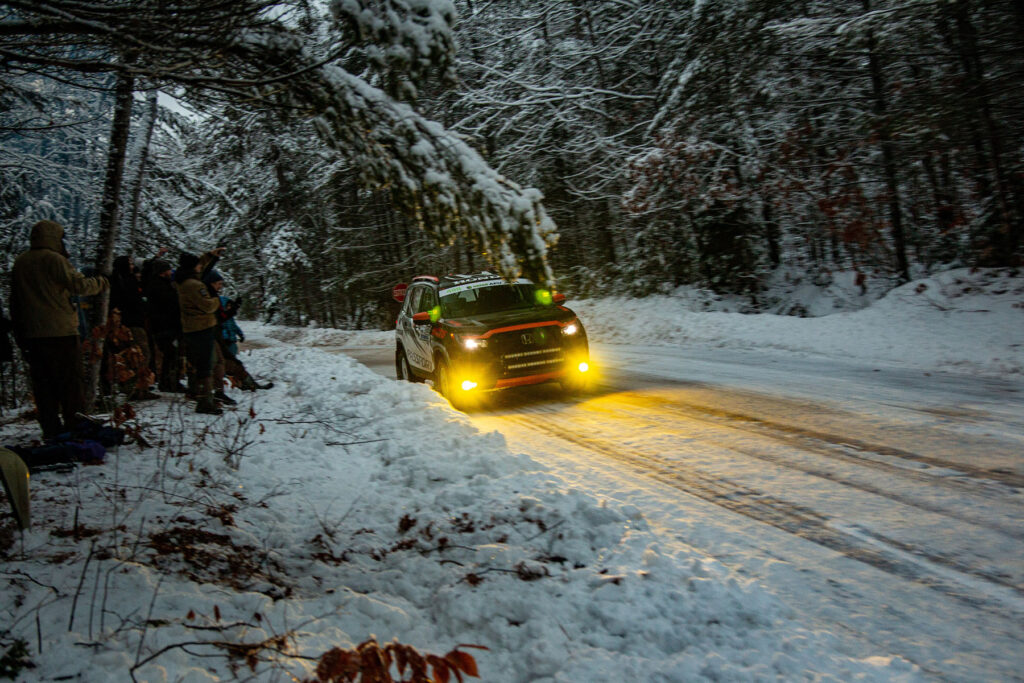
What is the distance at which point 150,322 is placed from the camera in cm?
971

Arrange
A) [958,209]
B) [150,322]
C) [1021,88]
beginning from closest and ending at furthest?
[150,322] → [1021,88] → [958,209]

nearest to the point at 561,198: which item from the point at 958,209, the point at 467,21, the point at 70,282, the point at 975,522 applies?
the point at 467,21

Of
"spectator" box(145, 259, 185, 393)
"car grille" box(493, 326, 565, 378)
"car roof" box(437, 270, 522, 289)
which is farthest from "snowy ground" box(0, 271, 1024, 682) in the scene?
"car roof" box(437, 270, 522, 289)

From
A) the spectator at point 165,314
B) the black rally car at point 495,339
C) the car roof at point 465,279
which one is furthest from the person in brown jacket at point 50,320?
the car roof at point 465,279

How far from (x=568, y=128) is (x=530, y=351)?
13.3 meters

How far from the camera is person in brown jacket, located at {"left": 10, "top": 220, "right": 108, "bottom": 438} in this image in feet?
20.1

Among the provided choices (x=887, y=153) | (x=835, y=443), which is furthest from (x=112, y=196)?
(x=887, y=153)

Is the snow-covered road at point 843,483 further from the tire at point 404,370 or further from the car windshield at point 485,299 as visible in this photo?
the tire at point 404,370

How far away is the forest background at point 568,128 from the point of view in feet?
13.6

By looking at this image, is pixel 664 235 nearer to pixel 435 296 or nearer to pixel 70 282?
pixel 435 296

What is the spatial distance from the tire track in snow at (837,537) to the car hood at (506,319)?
3.29 meters

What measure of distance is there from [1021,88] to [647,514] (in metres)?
10.5

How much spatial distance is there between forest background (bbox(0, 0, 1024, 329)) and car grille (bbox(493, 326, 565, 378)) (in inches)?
72.1

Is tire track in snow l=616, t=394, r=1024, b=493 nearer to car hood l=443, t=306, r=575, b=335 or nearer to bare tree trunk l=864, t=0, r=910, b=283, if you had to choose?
car hood l=443, t=306, r=575, b=335
